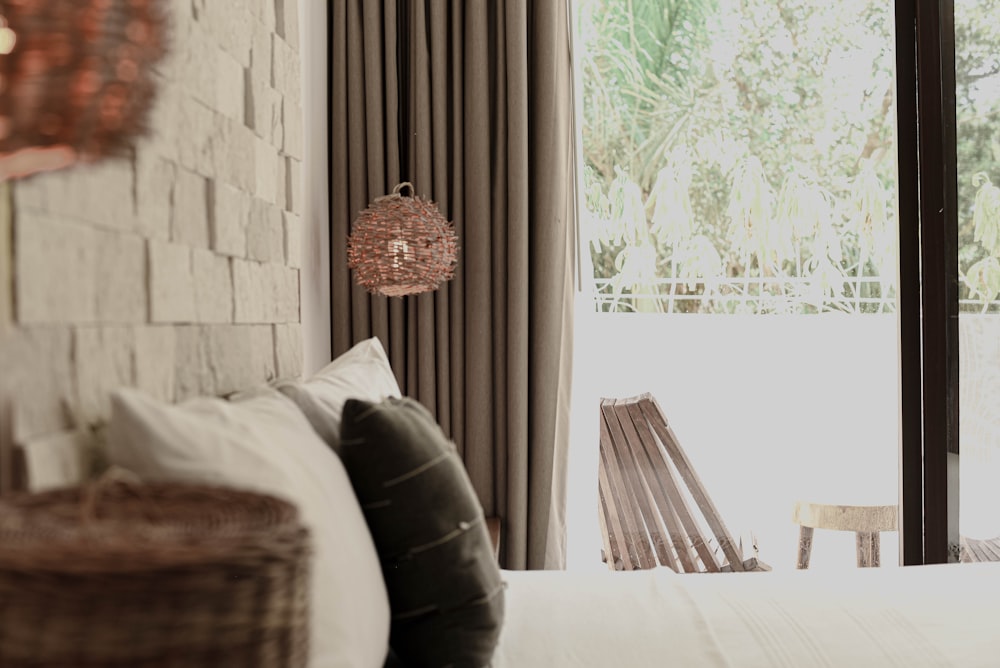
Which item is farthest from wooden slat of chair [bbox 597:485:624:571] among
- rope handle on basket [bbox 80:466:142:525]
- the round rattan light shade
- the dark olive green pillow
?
rope handle on basket [bbox 80:466:142:525]

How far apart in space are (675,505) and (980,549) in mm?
922

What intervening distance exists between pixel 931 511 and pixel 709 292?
3.23 ft

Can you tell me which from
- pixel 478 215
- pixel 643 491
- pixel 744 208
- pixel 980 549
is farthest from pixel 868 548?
pixel 478 215

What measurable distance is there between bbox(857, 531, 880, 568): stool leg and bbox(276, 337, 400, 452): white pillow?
81.2 inches

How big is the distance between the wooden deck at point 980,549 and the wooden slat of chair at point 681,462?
2.36ft

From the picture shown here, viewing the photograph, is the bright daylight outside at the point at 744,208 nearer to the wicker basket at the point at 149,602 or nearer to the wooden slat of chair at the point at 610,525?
the wooden slat of chair at the point at 610,525

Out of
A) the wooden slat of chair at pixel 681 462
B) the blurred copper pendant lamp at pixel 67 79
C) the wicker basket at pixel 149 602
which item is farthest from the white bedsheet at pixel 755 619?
the wooden slat of chair at pixel 681 462

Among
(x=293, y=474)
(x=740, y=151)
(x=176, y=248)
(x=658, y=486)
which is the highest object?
(x=740, y=151)

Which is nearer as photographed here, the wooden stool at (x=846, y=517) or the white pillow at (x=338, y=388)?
the white pillow at (x=338, y=388)

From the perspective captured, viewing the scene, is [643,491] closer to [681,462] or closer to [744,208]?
[681,462]

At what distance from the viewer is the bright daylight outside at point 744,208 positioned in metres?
3.14

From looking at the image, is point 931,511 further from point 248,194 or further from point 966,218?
point 248,194

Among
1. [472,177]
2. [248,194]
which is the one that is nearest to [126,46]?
[248,194]

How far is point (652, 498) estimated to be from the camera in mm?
A: 3123
